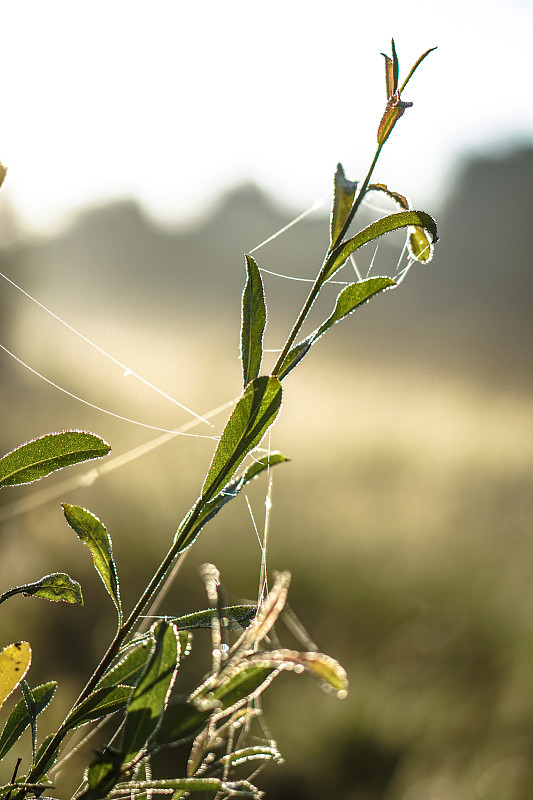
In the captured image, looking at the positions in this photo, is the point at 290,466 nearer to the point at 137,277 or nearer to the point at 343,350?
the point at 343,350

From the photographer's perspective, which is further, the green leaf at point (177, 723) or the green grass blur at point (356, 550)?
the green grass blur at point (356, 550)

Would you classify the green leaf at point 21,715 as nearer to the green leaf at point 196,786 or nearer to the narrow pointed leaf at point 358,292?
the green leaf at point 196,786

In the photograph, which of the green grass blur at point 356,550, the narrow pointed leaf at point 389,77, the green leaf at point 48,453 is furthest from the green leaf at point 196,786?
the green grass blur at point 356,550

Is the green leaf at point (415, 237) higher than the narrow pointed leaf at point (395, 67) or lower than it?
lower

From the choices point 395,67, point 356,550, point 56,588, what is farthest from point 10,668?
point 356,550

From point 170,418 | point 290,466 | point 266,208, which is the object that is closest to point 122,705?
point 290,466

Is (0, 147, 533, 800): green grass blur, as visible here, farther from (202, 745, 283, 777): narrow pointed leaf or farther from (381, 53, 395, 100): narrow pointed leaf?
(381, 53, 395, 100): narrow pointed leaf

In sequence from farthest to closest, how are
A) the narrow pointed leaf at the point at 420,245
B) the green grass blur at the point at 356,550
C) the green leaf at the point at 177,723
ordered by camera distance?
1. the green grass blur at the point at 356,550
2. the narrow pointed leaf at the point at 420,245
3. the green leaf at the point at 177,723
